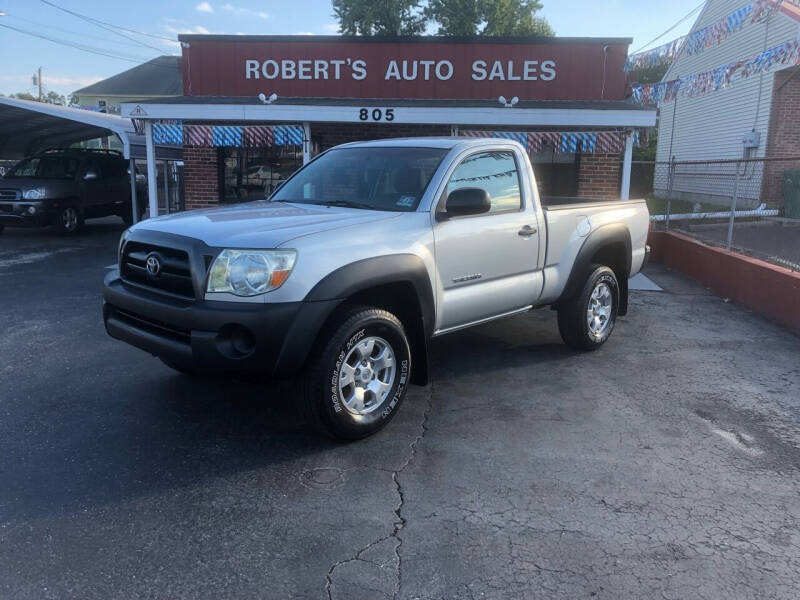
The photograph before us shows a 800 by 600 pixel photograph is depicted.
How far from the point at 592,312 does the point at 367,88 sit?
341 inches

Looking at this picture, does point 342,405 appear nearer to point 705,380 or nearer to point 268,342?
point 268,342

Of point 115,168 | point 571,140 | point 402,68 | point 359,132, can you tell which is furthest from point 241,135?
point 115,168

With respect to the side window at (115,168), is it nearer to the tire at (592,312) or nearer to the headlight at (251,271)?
the tire at (592,312)

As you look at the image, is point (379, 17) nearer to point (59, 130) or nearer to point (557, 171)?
point (59, 130)

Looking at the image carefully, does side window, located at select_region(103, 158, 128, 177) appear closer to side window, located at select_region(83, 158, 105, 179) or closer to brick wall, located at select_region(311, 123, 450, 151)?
side window, located at select_region(83, 158, 105, 179)

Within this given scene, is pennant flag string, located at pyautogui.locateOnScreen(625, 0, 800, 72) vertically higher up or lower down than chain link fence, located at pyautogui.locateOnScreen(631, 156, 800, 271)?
higher up

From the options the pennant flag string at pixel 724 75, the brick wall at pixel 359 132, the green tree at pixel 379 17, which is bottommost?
the brick wall at pixel 359 132

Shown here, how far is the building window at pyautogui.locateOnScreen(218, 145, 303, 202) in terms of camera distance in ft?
41.8

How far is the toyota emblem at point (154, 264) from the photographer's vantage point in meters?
3.93

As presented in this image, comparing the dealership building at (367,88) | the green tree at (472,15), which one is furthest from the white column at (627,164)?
the green tree at (472,15)

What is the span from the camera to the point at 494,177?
203 inches

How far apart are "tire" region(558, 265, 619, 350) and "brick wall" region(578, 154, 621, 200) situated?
6.24 metres

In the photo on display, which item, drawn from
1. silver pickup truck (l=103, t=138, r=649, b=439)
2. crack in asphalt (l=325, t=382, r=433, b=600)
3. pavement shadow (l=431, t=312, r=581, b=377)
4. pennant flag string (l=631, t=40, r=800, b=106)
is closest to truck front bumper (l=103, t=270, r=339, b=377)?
silver pickup truck (l=103, t=138, r=649, b=439)

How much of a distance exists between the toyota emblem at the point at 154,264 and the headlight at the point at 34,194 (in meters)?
11.7
